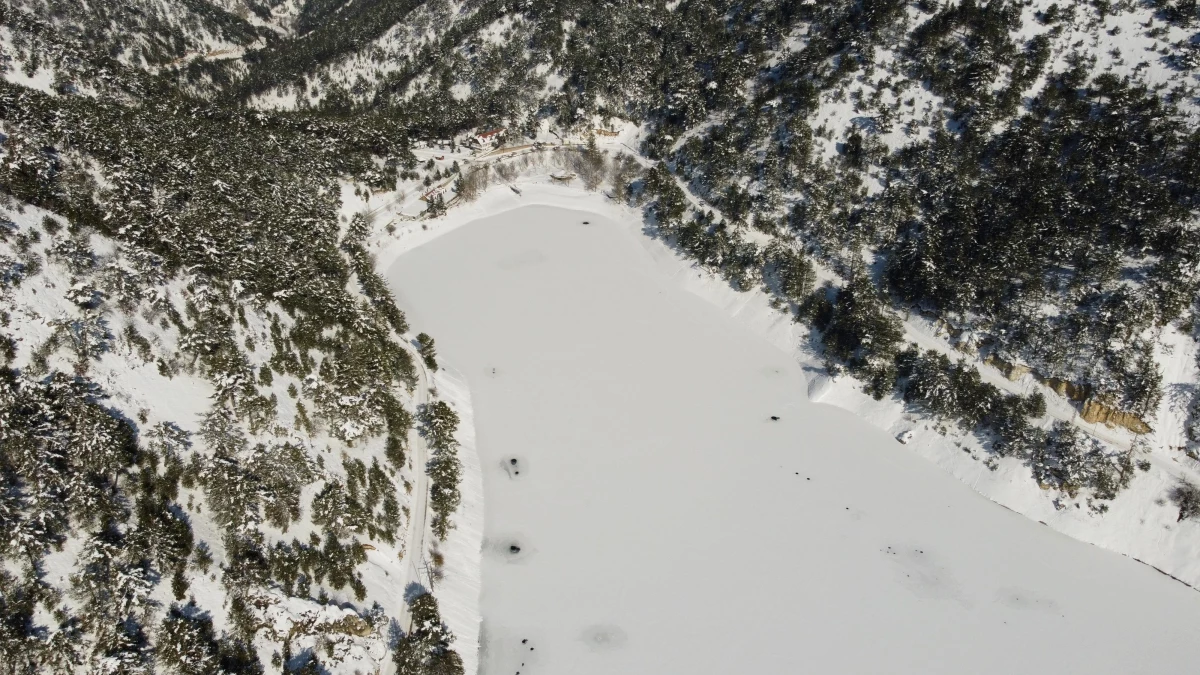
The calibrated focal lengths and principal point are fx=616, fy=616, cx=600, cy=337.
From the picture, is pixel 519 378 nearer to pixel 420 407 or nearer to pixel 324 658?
pixel 420 407

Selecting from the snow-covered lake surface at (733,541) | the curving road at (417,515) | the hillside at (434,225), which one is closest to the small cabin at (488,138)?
the hillside at (434,225)

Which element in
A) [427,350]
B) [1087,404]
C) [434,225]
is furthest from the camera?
[434,225]

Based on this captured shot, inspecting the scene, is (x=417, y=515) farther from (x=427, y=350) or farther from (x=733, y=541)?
(x=733, y=541)

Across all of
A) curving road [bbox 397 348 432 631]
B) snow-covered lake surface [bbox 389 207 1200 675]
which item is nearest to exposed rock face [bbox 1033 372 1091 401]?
snow-covered lake surface [bbox 389 207 1200 675]

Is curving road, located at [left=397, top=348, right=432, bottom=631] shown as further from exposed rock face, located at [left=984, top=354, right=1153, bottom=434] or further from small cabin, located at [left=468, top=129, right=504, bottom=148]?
small cabin, located at [left=468, top=129, right=504, bottom=148]

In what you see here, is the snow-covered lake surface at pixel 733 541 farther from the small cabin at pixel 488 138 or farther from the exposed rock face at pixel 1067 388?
the small cabin at pixel 488 138

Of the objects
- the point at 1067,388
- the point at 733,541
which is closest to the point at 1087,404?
the point at 1067,388

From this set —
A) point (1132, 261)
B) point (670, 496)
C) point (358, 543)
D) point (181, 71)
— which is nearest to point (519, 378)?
point (670, 496)
